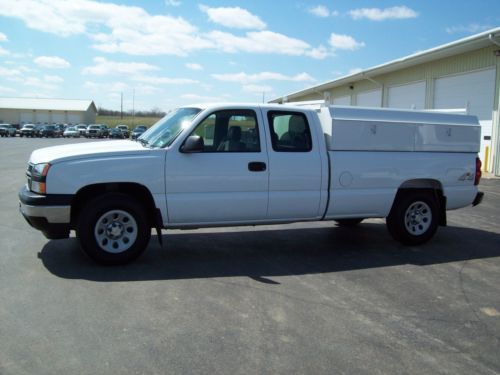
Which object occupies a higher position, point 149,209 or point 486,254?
point 149,209

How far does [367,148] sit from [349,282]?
213 cm

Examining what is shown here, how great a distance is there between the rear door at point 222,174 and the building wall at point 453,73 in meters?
9.15

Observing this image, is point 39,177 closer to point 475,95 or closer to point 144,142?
point 144,142

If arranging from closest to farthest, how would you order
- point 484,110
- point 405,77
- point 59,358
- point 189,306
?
1. point 59,358
2. point 189,306
3. point 484,110
4. point 405,77

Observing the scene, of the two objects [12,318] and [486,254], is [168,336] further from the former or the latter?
[486,254]

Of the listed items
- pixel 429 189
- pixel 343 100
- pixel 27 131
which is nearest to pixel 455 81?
pixel 343 100

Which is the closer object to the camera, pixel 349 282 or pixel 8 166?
pixel 349 282

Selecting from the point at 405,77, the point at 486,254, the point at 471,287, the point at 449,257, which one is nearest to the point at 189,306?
the point at 471,287

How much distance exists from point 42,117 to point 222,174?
87.2 m

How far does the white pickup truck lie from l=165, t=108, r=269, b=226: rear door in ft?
0.04

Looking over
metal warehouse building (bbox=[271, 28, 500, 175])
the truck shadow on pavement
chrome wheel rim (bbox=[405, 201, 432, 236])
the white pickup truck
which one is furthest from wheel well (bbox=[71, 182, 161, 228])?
metal warehouse building (bbox=[271, 28, 500, 175])

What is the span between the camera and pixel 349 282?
5.51m

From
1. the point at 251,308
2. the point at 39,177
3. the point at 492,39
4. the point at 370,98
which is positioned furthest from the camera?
the point at 370,98

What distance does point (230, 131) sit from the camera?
6.18 meters
